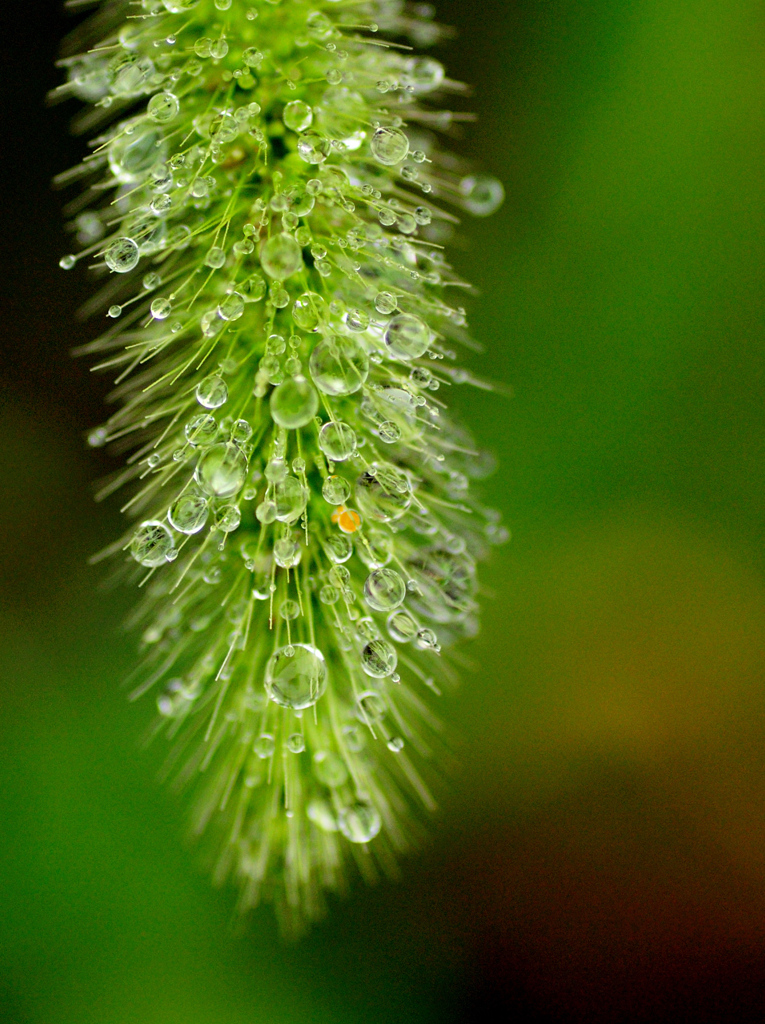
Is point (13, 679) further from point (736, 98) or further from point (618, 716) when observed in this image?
point (736, 98)

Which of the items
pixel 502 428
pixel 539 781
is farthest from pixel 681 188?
pixel 539 781

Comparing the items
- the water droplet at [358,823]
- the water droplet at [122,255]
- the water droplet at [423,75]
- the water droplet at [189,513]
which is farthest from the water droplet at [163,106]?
the water droplet at [358,823]

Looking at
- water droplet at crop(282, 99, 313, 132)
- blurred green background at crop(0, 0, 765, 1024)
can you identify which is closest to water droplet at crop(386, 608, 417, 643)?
water droplet at crop(282, 99, 313, 132)

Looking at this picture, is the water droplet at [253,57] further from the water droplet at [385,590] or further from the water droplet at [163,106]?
the water droplet at [385,590]

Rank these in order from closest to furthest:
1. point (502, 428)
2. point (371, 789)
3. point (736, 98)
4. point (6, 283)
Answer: point (371, 789)
point (6, 283)
point (736, 98)
point (502, 428)

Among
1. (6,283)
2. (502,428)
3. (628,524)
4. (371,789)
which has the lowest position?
(371,789)

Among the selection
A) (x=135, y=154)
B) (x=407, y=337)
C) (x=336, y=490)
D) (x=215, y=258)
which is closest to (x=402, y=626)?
(x=336, y=490)

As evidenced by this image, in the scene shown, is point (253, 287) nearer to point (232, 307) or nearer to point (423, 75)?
point (232, 307)

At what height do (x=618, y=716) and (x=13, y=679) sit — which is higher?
(x=13, y=679)
